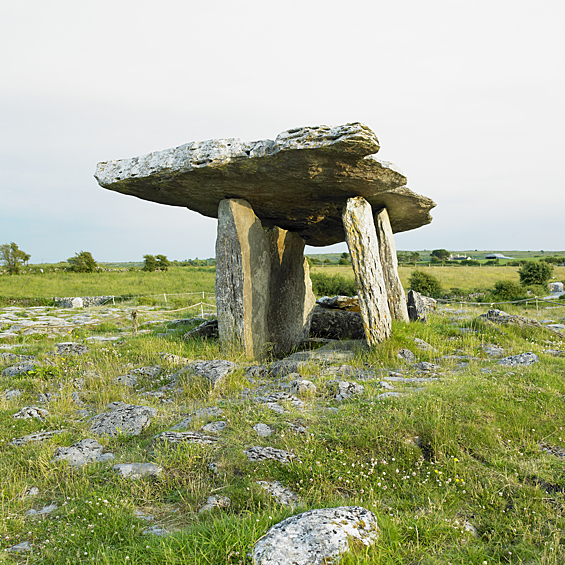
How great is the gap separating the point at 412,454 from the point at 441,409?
96 centimetres

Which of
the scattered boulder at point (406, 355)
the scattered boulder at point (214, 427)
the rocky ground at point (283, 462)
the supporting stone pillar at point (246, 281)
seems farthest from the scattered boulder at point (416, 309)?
the scattered boulder at point (214, 427)

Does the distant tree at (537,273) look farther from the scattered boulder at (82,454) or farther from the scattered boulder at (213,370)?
the scattered boulder at (82,454)

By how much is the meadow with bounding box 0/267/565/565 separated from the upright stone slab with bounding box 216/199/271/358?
194 cm

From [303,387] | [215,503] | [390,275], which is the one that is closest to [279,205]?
[390,275]

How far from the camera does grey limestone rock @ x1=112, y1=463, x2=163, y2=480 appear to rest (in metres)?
3.59

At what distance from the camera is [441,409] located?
4664mm

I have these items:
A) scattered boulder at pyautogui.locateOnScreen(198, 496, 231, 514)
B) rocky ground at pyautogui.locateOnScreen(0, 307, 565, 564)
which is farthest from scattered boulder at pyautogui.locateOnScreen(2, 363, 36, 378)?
scattered boulder at pyautogui.locateOnScreen(198, 496, 231, 514)

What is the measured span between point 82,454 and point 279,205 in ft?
22.0

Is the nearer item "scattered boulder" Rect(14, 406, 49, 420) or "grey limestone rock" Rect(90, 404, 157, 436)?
"grey limestone rock" Rect(90, 404, 157, 436)

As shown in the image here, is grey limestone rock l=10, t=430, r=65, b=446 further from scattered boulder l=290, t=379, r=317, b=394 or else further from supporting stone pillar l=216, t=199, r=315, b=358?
supporting stone pillar l=216, t=199, r=315, b=358

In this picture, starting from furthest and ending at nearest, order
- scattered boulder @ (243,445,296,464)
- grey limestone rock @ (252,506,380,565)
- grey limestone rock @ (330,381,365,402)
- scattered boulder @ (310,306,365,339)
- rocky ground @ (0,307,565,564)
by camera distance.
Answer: scattered boulder @ (310,306,365,339) < grey limestone rock @ (330,381,365,402) < scattered boulder @ (243,445,296,464) < rocky ground @ (0,307,565,564) < grey limestone rock @ (252,506,380,565)

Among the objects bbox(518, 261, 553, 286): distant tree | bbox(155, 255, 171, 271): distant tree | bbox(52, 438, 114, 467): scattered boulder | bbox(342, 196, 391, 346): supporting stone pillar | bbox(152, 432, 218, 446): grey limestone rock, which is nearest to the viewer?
bbox(52, 438, 114, 467): scattered boulder

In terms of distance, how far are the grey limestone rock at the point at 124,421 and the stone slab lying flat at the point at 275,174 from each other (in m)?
4.10

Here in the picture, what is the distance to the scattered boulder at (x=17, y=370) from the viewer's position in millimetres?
7168
